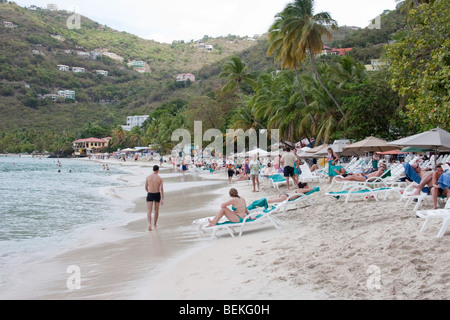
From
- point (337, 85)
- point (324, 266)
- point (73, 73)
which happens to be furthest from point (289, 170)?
point (73, 73)

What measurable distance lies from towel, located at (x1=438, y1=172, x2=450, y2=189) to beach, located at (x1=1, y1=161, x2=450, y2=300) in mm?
675

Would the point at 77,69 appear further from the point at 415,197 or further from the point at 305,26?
the point at 415,197

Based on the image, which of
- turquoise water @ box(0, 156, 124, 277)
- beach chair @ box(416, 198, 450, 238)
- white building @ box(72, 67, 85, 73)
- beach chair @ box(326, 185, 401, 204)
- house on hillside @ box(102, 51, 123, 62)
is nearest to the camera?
beach chair @ box(416, 198, 450, 238)

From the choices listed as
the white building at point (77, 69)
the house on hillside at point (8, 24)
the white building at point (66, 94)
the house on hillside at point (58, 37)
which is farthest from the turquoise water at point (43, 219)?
the house on hillside at point (58, 37)

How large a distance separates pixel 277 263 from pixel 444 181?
3278mm

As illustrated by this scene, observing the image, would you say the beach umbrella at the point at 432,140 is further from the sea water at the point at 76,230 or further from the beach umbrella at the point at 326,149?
the beach umbrella at the point at 326,149

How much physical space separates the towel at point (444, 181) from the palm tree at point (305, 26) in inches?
747

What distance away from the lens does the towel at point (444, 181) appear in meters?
6.35

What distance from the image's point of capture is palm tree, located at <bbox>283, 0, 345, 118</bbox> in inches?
958

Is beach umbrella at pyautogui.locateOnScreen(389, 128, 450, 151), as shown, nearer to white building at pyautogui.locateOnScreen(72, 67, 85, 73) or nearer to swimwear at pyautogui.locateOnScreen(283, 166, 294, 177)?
swimwear at pyautogui.locateOnScreen(283, 166, 294, 177)

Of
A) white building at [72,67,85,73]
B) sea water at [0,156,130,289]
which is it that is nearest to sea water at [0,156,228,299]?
sea water at [0,156,130,289]

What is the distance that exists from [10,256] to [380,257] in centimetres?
617

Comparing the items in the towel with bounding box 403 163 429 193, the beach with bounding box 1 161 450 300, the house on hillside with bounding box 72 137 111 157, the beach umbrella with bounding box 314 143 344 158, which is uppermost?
the house on hillside with bounding box 72 137 111 157
